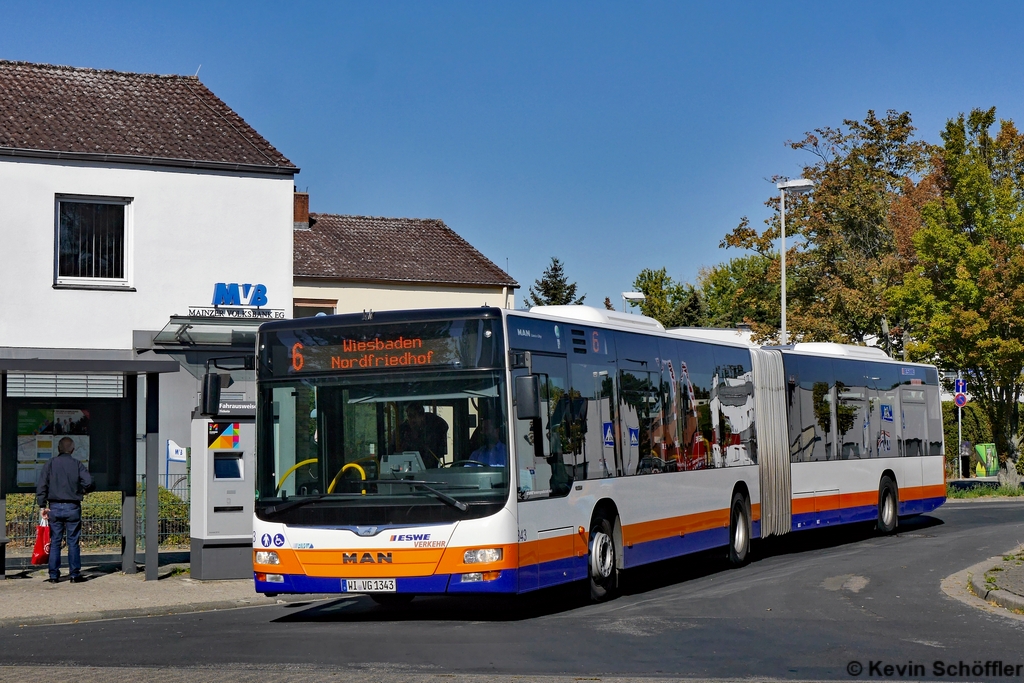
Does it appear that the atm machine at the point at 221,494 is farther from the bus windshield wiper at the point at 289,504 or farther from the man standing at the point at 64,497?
the bus windshield wiper at the point at 289,504

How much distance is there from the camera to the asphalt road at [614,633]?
9.61 metres

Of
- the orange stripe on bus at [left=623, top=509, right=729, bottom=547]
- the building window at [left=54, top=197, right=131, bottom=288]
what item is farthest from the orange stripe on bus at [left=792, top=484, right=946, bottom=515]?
the building window at [left=54, top=197, right=131, bottom=288]

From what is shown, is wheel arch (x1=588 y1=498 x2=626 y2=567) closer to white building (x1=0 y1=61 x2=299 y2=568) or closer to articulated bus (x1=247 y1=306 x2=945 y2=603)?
articulated bus (x1=247 y1=306 x2=945 y2=603)

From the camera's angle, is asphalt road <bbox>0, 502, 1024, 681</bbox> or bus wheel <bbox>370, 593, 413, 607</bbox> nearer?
asphalt road <bbox>0, 502, 1024, 681</bbox>

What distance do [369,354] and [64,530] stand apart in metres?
6.55

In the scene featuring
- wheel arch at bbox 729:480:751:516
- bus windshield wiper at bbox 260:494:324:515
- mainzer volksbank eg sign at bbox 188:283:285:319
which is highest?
mainzer volksbank eg sign at bbox 188:283:285:319

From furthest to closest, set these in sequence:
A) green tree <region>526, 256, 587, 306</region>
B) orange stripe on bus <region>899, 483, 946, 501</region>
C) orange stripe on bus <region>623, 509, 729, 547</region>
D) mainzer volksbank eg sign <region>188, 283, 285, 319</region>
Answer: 1. green tree <region>526, 256, 587, 306</region>
2. orange stripe on bus <region>899, 483, 946, 501</region>
3. mainzer volksbank eg sign <region>188, 283, 285, 319</region>
4. orange stripe on bus <region>623, 509, 729, 547</region>

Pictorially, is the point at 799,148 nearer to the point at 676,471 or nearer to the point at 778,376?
the point at 778,376

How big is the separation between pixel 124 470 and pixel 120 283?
5.54 meters

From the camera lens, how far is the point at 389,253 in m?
42.7

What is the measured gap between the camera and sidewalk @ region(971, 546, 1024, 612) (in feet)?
42.8

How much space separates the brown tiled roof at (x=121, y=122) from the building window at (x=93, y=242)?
2.76 feet

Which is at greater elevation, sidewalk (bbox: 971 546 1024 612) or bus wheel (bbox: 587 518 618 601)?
bus wheel (bbox: 587 518 618 601)

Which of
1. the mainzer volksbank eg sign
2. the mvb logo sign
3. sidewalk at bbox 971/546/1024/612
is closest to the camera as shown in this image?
sidewalk at bbox 971/546/1024/612
